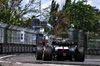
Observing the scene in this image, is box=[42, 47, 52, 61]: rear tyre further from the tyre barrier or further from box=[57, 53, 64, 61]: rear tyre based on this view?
the tyre barrier

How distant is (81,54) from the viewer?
15.9m

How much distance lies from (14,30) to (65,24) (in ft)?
103

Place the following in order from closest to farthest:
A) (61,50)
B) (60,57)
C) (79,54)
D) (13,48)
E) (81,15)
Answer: (61,50) → (79,54) → (60,57) → (13,48) → (81,15)

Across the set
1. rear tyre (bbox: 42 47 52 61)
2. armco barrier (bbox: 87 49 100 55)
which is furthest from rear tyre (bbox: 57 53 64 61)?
armco barrier (bbox: 87 49 100 55)

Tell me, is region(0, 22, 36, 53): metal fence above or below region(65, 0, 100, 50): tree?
below

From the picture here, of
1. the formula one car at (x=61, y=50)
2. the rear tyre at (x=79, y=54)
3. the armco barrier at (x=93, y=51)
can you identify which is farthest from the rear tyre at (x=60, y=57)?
the armco barrier at (x=93, y=51)

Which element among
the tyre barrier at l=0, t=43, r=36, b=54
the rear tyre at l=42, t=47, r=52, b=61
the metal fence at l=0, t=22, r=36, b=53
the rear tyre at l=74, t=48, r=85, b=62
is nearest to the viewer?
the rear tyre at l=42, t=47, r=52, b=61

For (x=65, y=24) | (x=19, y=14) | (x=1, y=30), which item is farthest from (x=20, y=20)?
(x=1, y=30)

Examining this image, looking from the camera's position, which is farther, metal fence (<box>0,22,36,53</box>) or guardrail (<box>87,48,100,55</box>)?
guardrail (<box>87,48,100,55</box>)

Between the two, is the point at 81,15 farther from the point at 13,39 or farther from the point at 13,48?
the point at 13,48

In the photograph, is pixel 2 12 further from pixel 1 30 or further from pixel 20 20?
pixel 1 30

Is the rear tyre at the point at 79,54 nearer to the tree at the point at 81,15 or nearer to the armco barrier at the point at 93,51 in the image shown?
the armco barrier at the point at 93,51

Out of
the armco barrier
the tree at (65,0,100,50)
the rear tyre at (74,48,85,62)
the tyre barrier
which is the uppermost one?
the tree at (65,0,100,50)

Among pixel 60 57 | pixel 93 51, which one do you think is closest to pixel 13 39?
pixel 93 51
